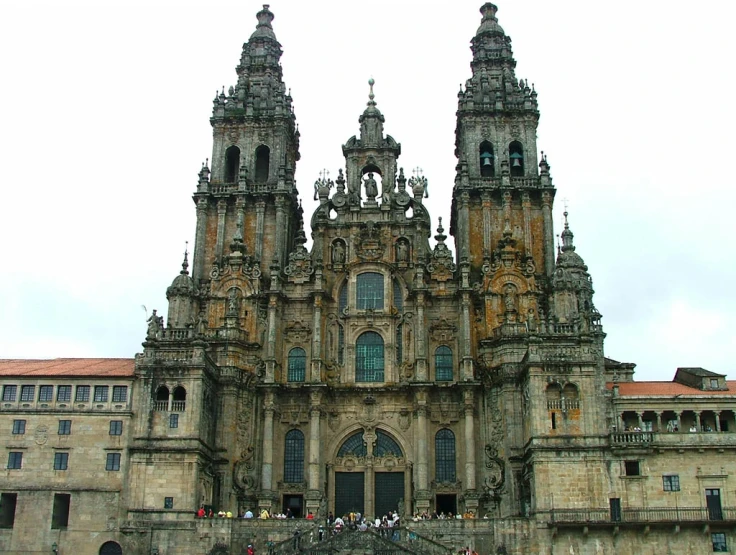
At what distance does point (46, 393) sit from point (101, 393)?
10.8 feet

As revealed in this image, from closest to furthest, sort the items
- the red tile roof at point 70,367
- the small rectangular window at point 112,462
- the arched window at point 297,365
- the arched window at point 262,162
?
the small rectangular window at point 112,462 → the red tile roof at point 70,367 → the arched window at point 297,365 → the arched window at point 262,162

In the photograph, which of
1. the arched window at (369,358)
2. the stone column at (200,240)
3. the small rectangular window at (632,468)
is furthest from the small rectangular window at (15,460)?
the small rectangular window at (632,468)

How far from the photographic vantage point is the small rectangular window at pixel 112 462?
169 ft

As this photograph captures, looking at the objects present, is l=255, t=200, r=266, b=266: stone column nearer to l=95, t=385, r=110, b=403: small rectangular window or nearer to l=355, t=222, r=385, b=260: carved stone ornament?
l=355, t=222, r=385, b=260: carved stone ornament

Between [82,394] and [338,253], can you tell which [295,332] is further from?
[82,394]

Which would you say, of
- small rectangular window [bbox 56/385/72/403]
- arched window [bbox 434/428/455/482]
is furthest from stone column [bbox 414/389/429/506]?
small rectangular window [bbox 56/385/72/403]

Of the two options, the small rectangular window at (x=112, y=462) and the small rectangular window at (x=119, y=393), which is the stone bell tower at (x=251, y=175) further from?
the small rectangular window at (x=112, y=462)

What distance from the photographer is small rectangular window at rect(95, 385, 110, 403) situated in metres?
52.6

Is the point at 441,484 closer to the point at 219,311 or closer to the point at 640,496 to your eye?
the point at 640,496

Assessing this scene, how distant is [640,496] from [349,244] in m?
25.0

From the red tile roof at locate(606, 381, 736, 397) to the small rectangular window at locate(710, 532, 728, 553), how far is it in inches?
314

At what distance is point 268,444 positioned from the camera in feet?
186

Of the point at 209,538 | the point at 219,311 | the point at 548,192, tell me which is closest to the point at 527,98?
the point at 548,192

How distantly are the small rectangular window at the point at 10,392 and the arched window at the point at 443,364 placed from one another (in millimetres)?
25955
